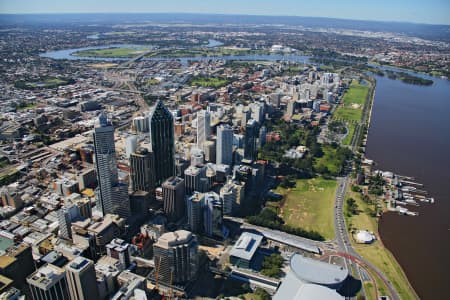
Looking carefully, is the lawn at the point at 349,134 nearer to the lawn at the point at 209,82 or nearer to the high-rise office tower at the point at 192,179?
the high-rise office tower at the point at 192,179

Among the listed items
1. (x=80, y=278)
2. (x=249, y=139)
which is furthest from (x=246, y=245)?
(x=249, y=139)

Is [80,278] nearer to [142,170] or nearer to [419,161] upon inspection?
[142,170]

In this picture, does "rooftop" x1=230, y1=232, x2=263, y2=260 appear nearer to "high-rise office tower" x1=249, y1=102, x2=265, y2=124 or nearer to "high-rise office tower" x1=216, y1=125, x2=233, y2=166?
"high-rise office tower" x1=216, y1=125, x2=233, y2=166

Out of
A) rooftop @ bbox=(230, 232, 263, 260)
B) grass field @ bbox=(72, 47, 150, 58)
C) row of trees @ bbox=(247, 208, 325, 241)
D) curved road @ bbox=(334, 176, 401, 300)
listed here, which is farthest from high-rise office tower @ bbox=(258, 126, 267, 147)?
grass field @ bbox=(72, 47, 150, 58)

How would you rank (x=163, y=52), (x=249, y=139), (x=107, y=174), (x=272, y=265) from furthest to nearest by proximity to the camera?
(x=163, y=52) → (x=249, y=139) → (x=107, y=174) → (x=272, y=265)

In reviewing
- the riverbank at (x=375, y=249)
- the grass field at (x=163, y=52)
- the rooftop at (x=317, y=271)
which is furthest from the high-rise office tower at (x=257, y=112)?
the grass field at (x=163, y=52)

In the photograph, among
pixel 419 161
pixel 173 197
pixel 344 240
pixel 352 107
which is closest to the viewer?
pixel 344 240
